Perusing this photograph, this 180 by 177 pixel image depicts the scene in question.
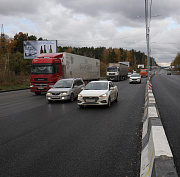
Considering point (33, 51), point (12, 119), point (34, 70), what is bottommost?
point (12, 119)

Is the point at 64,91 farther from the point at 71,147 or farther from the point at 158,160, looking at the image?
the point at 158,160

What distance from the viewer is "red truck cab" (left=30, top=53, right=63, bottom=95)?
1795 centimetres

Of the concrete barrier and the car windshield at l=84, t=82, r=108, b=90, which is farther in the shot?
the car windshield at l=84, t=82, r=108, b=90

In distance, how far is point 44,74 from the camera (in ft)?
59.7

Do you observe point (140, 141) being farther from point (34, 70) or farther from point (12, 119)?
point (34, 70)

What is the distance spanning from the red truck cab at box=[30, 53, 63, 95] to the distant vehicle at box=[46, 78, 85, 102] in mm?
3353

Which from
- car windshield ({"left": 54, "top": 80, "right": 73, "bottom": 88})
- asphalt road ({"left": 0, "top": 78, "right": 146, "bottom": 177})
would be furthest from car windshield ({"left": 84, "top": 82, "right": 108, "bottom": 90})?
asphalt road ({"left": 0, "top": 78, "right": 146, "bottom": 177})

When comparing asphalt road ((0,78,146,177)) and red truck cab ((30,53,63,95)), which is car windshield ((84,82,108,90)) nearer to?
asphalt road ((0,78,146,177))

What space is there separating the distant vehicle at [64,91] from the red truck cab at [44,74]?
3353 mm

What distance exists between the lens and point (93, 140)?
18.0 feet

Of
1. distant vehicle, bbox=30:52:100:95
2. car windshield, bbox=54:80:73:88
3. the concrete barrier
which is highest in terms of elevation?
distant vehicle, bbox=30:52:100:95

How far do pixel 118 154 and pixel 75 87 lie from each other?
1003 centimetres

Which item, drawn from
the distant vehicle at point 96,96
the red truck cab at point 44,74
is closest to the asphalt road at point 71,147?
the distant vehicle at point 96,96

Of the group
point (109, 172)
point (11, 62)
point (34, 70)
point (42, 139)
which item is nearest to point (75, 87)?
point (34, 70)
